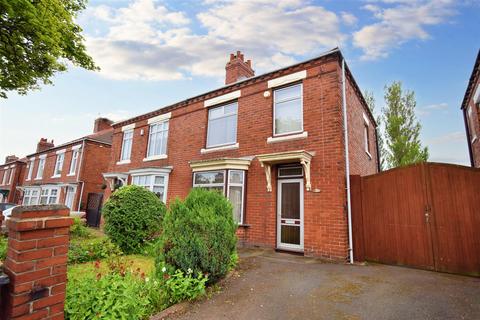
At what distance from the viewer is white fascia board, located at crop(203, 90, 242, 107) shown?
10.2m

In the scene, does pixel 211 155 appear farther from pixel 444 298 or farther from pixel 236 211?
pixel 444 298

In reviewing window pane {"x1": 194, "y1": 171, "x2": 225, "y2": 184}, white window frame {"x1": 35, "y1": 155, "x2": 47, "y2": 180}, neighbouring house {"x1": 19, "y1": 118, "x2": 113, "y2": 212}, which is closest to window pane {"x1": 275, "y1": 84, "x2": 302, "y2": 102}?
window pane {"x1": 194, "y1": 171, "x2": 225, "y2": 184}

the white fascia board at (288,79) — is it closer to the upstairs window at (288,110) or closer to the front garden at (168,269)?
the upstairs window at (288,110)

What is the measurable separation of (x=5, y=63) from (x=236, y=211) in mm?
Result: 10163

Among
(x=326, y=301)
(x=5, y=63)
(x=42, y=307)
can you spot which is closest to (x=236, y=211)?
(x=326, y=301)

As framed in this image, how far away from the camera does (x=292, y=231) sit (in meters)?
7.94

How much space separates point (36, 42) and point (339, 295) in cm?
1221

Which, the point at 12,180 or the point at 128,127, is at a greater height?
the point at 128,127

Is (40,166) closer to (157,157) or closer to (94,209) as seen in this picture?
(94,209)

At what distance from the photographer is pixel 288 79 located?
28.8ft

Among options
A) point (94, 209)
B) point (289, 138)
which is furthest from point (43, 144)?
point (289, 138)

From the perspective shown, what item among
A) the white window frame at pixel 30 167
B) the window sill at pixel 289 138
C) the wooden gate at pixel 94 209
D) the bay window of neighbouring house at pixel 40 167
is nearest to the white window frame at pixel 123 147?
the wooden gate at pixel 94 209

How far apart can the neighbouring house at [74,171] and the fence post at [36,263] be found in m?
16.1

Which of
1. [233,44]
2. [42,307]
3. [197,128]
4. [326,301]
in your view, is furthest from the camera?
[233,44]
